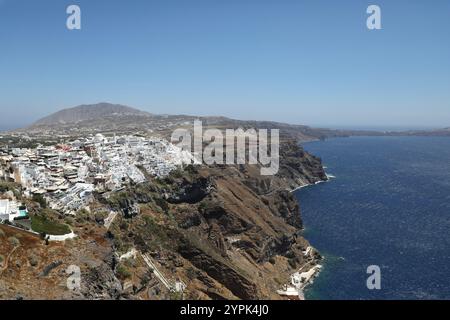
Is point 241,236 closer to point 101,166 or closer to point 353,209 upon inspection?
point 101,166

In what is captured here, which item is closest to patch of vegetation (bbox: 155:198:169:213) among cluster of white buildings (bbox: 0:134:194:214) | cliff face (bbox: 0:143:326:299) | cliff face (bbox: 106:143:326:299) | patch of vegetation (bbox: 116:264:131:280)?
cliff face (bbox: 0:143:326:299)

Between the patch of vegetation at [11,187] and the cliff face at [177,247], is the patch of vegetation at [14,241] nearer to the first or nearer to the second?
the cliff face at [177,247]

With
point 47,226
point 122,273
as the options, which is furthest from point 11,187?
point 122,273

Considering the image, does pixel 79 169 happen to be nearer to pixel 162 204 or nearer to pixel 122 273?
pixel 162 204

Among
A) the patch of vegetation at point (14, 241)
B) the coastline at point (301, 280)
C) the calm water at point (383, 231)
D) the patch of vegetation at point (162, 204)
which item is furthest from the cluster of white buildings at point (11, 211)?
the calm water at point (383, 231)

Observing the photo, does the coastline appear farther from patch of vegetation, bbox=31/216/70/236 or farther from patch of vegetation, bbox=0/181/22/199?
patch of vegetation, bbox=0/181/22/199
